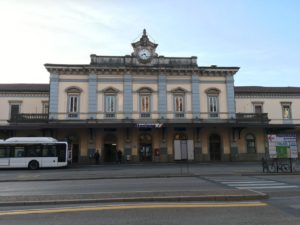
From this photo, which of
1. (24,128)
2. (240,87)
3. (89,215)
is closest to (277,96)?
(240,87)

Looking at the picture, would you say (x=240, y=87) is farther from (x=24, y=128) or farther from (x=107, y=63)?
(x=24, y=128)

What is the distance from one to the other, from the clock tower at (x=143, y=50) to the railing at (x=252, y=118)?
508 inches

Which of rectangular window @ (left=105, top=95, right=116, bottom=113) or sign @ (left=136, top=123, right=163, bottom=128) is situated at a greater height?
rectangular window @ (left=105, top=95, right=116, bottom=113)

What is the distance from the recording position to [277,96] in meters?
40.6

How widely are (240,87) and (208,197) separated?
3716cm

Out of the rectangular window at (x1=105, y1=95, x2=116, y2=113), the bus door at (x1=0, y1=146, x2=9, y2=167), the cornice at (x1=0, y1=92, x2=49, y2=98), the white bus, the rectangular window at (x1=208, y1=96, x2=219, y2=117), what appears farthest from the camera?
the cornice at (x1=0, y1=92, x2=49, y2=98)

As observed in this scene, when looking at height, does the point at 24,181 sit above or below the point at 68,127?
below

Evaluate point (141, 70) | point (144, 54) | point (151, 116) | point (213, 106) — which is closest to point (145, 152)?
point (151, 116)

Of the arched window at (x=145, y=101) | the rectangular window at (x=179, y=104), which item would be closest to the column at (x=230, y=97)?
the rectangular window at (x=179, y=104)

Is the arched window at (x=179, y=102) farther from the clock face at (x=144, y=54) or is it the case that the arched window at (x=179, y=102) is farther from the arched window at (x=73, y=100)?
the arched window at (x=73, y=100)

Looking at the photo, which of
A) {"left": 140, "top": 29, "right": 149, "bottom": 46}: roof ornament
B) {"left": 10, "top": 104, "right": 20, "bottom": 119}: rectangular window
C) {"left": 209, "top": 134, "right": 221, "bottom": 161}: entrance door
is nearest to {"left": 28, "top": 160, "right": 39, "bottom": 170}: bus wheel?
{"left": 10, "top": 104, "right": 20, "bottom": 119}: rectangular window

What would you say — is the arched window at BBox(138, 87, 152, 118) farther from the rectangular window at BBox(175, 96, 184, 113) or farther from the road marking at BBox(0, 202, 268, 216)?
the road marking at BBox(0, 202, 268, 216)

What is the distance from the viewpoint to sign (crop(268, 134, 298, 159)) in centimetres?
2234

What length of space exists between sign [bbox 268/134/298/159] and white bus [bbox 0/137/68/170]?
57.7ft
